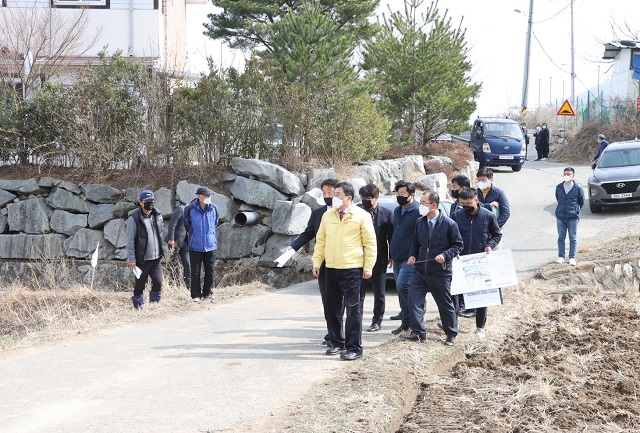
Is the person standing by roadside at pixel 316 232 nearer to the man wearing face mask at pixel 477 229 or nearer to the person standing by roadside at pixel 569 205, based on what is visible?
the man wearing face mask at pixel 477 229

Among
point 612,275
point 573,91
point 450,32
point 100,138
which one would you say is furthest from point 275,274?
point 573,91

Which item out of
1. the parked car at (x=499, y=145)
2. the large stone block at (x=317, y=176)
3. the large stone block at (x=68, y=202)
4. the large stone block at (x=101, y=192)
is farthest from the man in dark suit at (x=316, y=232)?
the parked car at (x=499, y=145)

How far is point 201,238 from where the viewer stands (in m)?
13.4

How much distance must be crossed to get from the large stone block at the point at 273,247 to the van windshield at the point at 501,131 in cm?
1747

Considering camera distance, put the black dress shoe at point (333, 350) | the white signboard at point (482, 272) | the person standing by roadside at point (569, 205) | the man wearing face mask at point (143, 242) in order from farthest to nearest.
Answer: the person standing by roadside at point (569, 205) → the man wearing face mask at point (143, 242) → the white signboard at point (482, 272) → the black dress shoe at point (333, 350)

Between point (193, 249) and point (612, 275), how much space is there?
6734 mm

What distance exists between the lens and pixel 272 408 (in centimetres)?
759

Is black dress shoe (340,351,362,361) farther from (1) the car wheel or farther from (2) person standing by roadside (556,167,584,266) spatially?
(1) the car wheel

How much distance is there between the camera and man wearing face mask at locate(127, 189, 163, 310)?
1277 cm

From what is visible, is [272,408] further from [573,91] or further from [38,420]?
[573,91]

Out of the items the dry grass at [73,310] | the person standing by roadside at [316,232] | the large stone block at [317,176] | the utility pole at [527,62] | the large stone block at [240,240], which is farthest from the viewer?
the utility pole at [527,62]

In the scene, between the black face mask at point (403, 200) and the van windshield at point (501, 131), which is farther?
the van windshield at point (501, 131)

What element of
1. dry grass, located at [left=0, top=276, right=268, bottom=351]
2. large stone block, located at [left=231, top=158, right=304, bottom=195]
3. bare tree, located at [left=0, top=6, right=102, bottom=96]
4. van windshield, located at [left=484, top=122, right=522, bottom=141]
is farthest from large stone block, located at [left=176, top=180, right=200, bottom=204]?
van windshield, located at [left=484, top=122, right=522, bottom=141]

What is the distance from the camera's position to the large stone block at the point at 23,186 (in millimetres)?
18953
